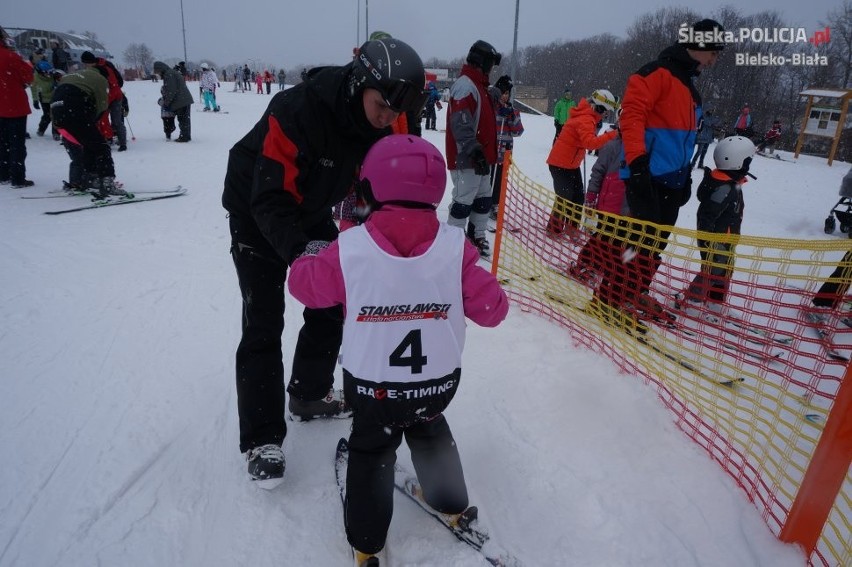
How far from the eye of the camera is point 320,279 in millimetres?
1642

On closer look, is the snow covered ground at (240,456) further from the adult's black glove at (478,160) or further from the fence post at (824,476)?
the adult's black glove at (478,160)

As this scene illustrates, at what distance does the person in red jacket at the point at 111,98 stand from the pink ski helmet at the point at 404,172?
834 centimetres

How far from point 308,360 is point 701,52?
363 cm

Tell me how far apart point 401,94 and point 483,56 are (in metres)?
3.50

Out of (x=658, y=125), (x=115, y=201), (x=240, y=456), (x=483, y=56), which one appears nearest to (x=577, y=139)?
(x=483, y=56)

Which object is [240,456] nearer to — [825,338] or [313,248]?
[313,248]

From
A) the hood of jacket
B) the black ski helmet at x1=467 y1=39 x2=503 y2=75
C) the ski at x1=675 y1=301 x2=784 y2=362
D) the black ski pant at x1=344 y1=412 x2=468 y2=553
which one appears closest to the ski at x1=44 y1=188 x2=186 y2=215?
the black ski helmet at x1=467 y1=39 x2=503 y2=75

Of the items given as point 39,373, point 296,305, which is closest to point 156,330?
point 39,373

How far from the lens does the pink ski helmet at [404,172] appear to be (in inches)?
62.8

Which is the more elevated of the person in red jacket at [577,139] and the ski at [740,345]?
the person in red jacket at [577,139]

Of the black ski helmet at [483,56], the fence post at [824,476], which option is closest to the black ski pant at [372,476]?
the fence post at [824,476]

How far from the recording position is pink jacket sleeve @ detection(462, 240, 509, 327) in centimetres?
175

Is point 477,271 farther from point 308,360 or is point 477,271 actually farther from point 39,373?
point 39,373

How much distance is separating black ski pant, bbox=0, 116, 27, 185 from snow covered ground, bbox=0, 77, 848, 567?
3.95m
